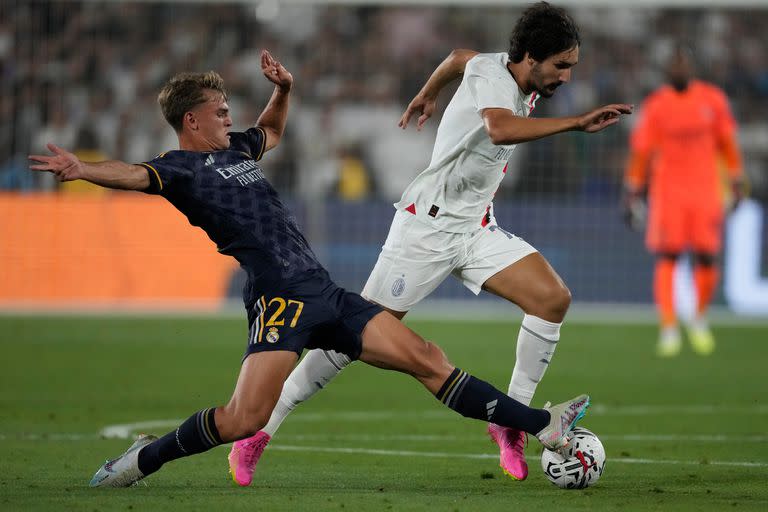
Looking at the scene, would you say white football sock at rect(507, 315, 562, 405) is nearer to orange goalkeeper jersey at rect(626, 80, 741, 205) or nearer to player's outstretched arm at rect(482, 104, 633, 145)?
player's outstretched arm at rect(482, 104, 633, 145)

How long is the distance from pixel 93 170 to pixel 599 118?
2.06 m

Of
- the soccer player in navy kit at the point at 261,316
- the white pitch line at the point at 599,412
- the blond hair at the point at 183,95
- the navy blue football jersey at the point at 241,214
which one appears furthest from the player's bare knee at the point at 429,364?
the white pitch line at the point at 599,412

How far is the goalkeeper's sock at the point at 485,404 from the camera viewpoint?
5.75m

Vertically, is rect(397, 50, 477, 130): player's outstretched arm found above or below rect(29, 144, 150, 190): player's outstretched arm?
above

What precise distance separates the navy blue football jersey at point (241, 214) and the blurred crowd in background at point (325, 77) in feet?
37.2

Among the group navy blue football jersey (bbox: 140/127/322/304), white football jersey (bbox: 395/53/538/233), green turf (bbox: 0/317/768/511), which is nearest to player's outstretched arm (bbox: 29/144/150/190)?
navy blue football jersey (bbox: 140/127/322/304)

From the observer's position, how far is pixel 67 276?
1670 centimetres

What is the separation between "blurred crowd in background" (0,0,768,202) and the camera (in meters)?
17.5

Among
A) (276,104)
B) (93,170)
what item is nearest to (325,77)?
(276,104)

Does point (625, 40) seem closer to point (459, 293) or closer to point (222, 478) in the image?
point (459, 293)

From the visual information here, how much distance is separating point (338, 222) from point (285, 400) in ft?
34.6

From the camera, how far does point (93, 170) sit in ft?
17.2

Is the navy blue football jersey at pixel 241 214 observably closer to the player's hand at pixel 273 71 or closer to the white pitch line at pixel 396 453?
the player's hand at pixel 273 71

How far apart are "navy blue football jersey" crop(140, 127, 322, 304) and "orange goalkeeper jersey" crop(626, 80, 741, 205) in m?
7.69
